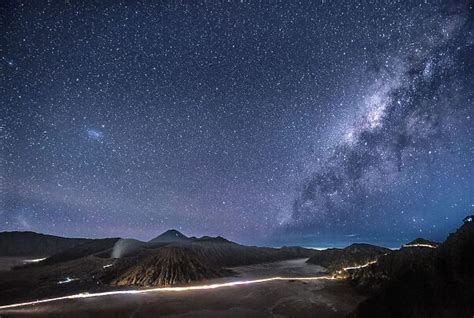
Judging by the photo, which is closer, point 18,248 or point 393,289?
point 393,289

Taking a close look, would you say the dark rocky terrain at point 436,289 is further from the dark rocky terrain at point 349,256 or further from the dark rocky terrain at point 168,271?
the dark rocky terrain at point 349,256

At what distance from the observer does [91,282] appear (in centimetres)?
2009

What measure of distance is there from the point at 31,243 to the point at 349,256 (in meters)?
74.8

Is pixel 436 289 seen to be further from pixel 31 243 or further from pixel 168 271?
pixel 31 243

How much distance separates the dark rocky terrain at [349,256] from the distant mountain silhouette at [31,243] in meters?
56.9

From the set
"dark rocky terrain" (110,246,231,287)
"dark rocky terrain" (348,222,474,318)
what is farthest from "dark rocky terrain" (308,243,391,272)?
"dark rocky terrain" (348,222,474,318)

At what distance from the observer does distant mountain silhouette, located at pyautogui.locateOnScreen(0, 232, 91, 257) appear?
215 feet

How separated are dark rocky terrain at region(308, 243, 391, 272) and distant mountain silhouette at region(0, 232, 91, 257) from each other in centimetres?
5693

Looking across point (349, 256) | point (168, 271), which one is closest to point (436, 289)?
point (168, 271)

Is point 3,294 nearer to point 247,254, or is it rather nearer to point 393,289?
point 393,289

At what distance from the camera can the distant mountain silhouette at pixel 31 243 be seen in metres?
65.6

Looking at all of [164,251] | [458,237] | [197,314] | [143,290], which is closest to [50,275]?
[164,251]

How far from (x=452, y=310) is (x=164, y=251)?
19258mm

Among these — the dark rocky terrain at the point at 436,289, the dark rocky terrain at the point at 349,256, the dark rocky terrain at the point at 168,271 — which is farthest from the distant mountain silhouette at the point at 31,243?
the dark rocky terrain at the point at 436,289
